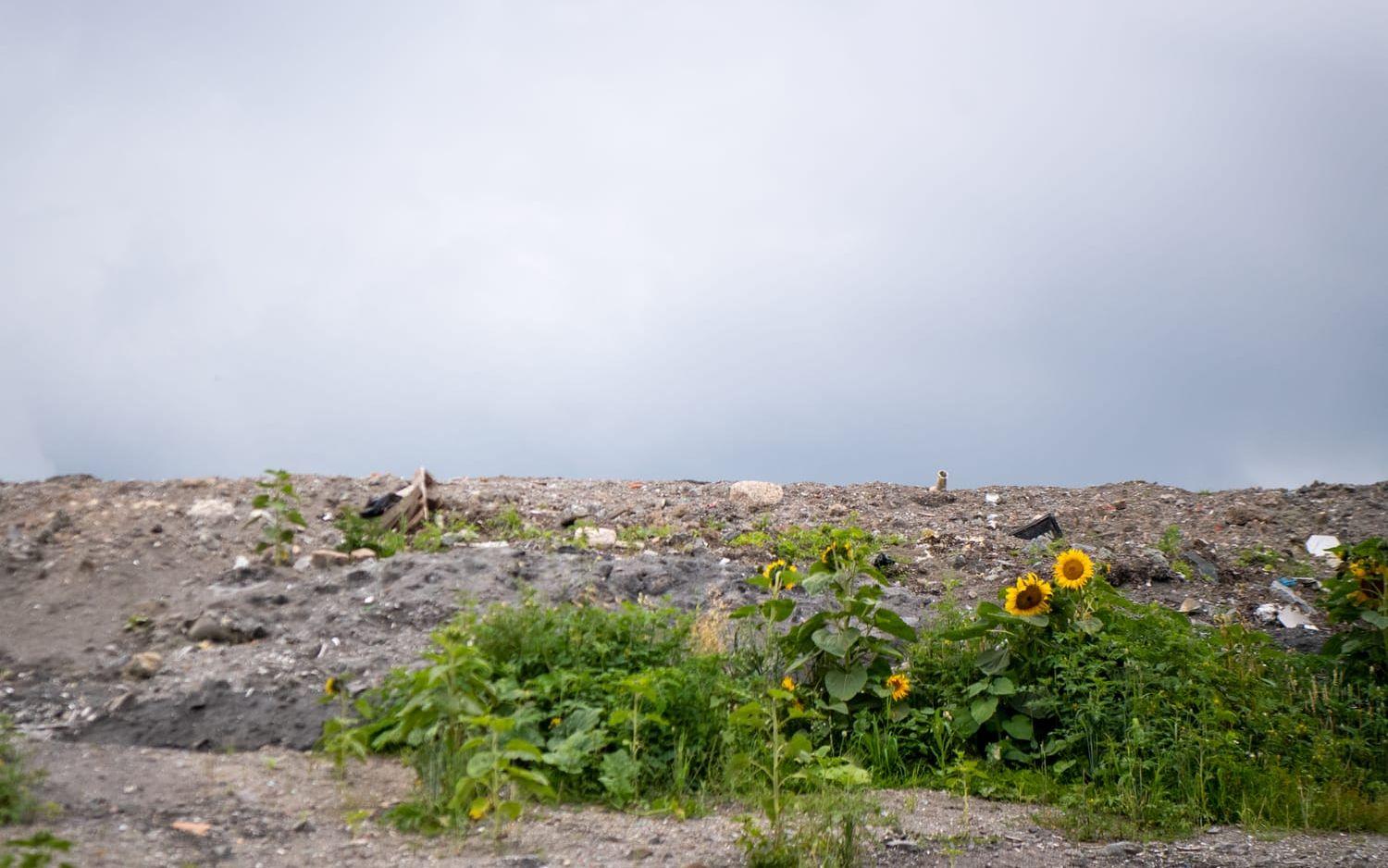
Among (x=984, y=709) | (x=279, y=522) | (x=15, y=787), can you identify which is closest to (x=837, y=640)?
(x=984, y=709)

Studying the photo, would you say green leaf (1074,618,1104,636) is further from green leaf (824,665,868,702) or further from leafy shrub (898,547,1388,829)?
green leaf (824,665,868,702)

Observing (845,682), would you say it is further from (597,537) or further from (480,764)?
(597,537)

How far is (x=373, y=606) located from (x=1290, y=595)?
741 centimetres

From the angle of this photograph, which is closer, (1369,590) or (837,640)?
(837,640)

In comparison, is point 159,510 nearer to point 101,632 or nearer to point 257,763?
point 101,632

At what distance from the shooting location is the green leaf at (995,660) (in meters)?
5.93

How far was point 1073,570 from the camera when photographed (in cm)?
594

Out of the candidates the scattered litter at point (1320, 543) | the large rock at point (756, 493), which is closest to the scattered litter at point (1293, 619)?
the scattered litter at point (1320, 543)

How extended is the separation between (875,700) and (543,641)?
191 centimetres

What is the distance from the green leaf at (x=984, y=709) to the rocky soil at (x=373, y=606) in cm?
56

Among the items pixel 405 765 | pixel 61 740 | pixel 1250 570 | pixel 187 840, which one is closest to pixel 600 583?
pixel 405 765

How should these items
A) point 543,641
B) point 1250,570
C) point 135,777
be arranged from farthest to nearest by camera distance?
point 1250,570, point 543,641, point 135,777

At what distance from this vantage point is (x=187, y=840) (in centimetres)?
396

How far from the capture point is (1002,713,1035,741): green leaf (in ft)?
18.6
